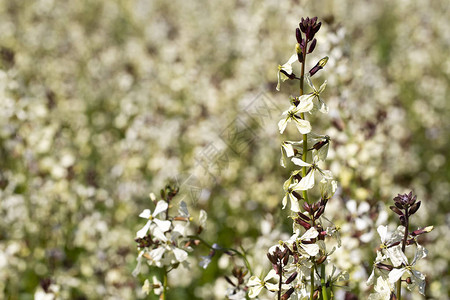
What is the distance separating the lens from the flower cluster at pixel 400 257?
1684 millimetres

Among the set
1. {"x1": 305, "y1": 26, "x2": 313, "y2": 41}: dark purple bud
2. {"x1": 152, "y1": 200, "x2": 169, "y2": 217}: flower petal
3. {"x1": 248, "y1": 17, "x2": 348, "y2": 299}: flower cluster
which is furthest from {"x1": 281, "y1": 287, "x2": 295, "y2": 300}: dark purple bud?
{"x1": 305, "y1": 26, "x2": 313, "y2": 41}: dark purple bud

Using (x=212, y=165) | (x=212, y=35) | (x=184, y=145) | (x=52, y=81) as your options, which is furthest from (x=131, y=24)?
(x=212, y=165)

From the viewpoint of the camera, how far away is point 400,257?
169 centimetres

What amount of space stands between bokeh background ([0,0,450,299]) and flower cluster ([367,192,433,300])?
0.12 metres

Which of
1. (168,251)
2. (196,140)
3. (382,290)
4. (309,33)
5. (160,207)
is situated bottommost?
(382,290)

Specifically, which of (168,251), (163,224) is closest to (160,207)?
(163,224)

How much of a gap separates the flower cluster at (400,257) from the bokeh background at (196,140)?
119 mm

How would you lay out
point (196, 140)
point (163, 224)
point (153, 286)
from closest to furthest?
point (163, 224) → point (153, 286) → point (196, 140)

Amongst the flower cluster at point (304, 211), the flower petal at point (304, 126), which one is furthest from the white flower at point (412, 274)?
the flower petal at point (304, 126)

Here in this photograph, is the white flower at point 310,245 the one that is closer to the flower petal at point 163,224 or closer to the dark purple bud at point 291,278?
the dark purple bud at point 291,278

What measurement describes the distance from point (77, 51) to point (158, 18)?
244 cm

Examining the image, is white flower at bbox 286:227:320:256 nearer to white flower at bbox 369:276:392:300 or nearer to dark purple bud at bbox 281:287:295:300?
dark purple bud at bbox 281:287:295:300

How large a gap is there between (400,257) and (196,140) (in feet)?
14.8

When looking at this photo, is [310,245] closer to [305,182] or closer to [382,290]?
[305,182]
